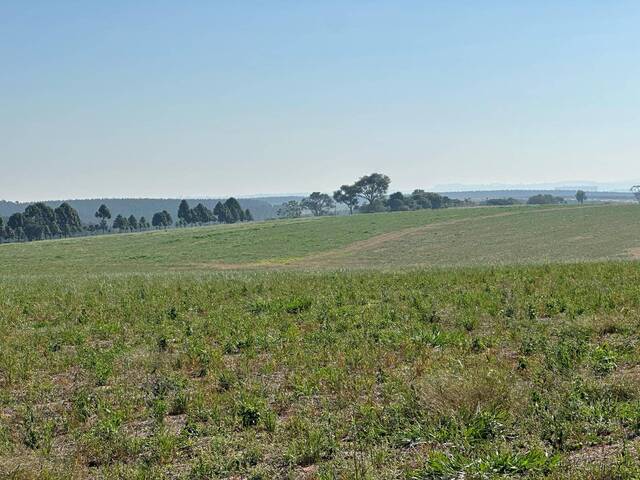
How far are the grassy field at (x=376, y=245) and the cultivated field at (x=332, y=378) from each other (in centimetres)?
2747

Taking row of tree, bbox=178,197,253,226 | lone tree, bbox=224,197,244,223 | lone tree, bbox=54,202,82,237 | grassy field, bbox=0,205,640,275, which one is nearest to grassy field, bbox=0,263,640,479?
grassy field, bbox=0,205,640,275

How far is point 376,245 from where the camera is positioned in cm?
6831

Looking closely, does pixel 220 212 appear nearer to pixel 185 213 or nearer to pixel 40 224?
pixel 185 213

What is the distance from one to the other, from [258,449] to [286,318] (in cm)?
683

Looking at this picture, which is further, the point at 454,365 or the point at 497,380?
the point at 454,365

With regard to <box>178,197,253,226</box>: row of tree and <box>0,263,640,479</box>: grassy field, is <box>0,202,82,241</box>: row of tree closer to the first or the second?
<box>178,197,253,226</box>: row of tree

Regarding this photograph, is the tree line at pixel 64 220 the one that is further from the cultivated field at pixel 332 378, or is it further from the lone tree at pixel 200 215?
the cultivated field at pixel 332 378

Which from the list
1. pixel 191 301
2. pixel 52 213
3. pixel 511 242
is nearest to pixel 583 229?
pixel 511 242

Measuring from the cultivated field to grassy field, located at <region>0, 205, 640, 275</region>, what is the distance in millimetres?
27469

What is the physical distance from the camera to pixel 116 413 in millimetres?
7551

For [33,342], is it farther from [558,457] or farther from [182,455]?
[558,457]

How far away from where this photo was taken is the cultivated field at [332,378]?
5848mm

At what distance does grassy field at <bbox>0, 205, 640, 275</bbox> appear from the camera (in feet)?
170

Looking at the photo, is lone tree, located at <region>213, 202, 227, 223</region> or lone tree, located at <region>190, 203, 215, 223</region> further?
lone tree, located at <region>213, 202, 227, 223</region>
